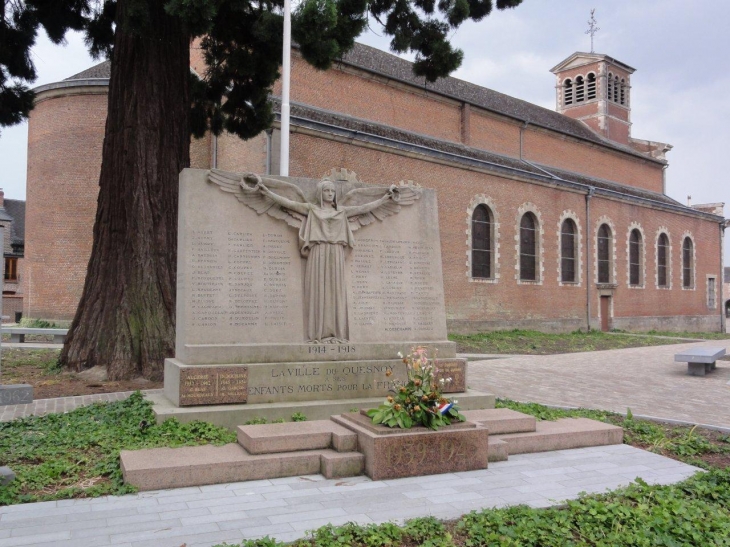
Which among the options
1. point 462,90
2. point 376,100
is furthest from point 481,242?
point 462,90

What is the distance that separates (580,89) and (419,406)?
44330 mm

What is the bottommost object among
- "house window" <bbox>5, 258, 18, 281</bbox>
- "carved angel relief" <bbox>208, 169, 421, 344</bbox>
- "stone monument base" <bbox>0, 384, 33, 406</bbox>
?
"stone monument base" <bbox>0, 384, 33, 406</bbox>

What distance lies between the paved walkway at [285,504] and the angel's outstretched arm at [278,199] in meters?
3.35

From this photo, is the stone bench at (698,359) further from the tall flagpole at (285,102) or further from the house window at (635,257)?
the house window at (635,257)

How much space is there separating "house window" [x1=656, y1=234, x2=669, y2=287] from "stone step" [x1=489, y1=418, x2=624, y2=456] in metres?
33.0

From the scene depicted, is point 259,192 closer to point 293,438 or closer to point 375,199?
point 375,199

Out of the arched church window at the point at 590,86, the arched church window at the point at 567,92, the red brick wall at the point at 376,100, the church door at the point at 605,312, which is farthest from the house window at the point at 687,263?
the red brick wall at the point at 376,100

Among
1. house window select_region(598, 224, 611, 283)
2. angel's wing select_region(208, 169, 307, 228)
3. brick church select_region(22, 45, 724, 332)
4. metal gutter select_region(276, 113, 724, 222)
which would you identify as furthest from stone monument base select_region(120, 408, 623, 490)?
house window select_region(598, 224, 611, 283)

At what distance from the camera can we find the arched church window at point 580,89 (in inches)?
1756

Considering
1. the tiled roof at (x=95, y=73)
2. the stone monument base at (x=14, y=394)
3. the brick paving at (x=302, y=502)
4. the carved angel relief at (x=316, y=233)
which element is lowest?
the brick paving at (x=302, y=502)

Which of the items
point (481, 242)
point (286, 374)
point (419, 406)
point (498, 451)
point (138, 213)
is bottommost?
point (498, 451)

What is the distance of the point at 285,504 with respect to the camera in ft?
16.1

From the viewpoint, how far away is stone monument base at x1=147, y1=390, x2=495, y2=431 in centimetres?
668

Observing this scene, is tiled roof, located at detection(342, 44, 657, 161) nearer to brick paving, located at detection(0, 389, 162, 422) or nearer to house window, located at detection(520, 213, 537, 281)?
house window, located at detection(520, 213, 537, 281)
